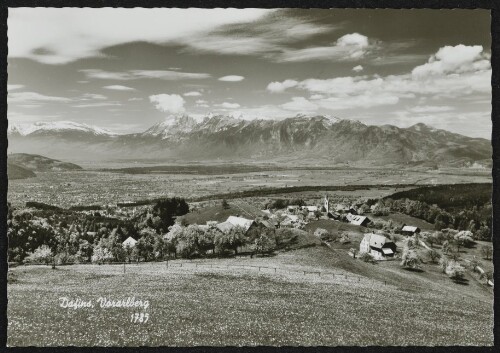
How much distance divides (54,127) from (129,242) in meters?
6.19

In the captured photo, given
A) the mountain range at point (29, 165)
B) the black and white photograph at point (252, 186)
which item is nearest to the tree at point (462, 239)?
the black and white photograph at point (252, 186)

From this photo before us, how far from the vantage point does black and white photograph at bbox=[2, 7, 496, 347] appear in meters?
16.0

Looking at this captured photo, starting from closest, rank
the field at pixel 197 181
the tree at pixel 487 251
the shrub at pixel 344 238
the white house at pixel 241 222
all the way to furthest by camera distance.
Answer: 1. the tree at pixel 487 251
2. the field at pixel 197 181
3. the white house at pixel 241 222
4. the shrub at pixel 344 238

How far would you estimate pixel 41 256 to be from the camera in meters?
17.5

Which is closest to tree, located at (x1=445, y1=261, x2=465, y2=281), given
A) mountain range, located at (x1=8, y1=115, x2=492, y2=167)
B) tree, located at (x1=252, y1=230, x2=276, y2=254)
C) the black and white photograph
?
the black and white photograph

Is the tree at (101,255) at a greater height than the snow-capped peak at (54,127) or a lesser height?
lesser

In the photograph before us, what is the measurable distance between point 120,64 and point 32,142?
4928 mm

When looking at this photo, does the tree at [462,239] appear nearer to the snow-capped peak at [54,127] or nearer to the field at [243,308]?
the field at [243,308]

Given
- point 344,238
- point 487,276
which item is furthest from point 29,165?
point 487,276

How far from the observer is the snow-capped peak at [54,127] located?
650 inches

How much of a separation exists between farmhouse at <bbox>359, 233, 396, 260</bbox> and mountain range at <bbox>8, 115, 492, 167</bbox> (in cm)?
375

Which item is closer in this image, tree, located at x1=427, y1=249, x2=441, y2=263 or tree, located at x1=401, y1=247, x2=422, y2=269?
tree, located at x1=427, y1=249, x2=441, y2=263

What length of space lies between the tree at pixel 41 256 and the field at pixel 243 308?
0.33 m

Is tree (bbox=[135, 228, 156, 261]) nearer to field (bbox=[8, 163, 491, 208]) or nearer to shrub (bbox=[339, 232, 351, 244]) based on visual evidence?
field (bbox=[8, 163, 491, 208])
